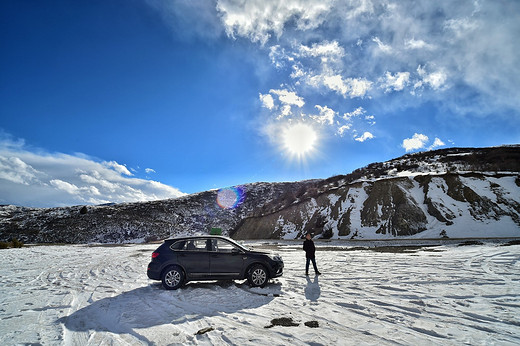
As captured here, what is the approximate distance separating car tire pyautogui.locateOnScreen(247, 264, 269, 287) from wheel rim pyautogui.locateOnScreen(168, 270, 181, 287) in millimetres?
2403

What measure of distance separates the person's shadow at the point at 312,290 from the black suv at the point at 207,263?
1.20m

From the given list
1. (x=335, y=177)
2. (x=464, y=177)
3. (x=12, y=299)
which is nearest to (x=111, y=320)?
(x=12, y=299)

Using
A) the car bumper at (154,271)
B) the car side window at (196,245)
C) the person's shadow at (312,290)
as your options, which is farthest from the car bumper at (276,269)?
the car bumper at (154,271)

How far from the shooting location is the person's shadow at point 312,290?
23.5 feet

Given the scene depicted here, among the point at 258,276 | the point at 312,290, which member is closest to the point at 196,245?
the point at 258,276

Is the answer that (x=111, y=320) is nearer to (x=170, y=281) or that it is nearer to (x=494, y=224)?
(x=170, y=281)

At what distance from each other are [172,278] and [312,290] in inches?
184

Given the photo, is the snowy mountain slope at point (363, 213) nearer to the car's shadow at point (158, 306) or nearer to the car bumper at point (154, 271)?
the car's shadow at point (158, 306)

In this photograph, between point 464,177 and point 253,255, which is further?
point 464,177

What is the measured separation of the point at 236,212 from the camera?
77.8m

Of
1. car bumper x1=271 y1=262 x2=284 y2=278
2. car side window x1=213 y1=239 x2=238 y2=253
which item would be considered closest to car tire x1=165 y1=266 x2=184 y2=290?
car side window x1=213 y1=239 x2=238 y2=253

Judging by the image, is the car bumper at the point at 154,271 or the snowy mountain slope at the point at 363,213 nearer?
the car bumper at the point at 154,271

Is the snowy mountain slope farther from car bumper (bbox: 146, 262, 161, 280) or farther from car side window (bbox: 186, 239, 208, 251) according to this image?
car bumper (bbox: 146, 262, 161, 280)

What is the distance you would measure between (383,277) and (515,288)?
3.45 m
